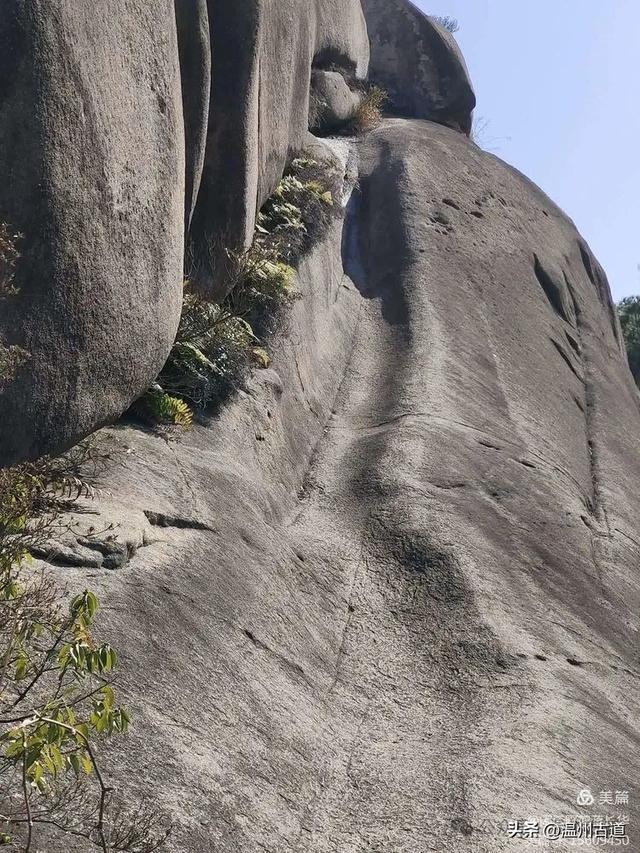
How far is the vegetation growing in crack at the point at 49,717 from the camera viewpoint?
3.79 metres

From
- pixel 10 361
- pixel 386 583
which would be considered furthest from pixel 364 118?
pixel 10 361

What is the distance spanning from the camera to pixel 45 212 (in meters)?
6.48

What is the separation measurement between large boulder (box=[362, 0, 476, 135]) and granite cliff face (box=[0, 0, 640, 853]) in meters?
7.87

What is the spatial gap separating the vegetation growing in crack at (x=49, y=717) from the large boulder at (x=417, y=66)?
1732 centimetres

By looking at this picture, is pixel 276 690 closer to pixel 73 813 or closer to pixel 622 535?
pixel 73 813

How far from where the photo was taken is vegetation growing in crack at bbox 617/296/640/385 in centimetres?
2797

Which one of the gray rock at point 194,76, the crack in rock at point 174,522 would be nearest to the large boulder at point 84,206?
the crack in rock at point 174,522

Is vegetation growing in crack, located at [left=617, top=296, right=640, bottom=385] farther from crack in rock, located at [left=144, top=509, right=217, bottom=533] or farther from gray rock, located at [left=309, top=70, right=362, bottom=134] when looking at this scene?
crack in rock, located at [left=144, top=509, right=217, bottom=533]

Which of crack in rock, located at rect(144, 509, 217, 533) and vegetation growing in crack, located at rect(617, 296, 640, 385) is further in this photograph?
vegetation growing in crack, located at rect(617, 296, 640, 385)

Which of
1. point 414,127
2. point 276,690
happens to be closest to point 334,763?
point 276,690

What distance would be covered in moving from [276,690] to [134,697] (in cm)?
124

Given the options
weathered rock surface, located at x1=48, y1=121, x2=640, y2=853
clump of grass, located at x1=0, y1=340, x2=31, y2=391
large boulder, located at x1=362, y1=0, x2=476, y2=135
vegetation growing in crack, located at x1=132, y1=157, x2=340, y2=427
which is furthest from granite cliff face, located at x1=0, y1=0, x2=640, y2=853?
large boulder, located at x1=362, y1=0, x2=476, y2=135

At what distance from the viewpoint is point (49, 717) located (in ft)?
12.4

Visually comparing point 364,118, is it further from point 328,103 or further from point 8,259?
point 8,259
